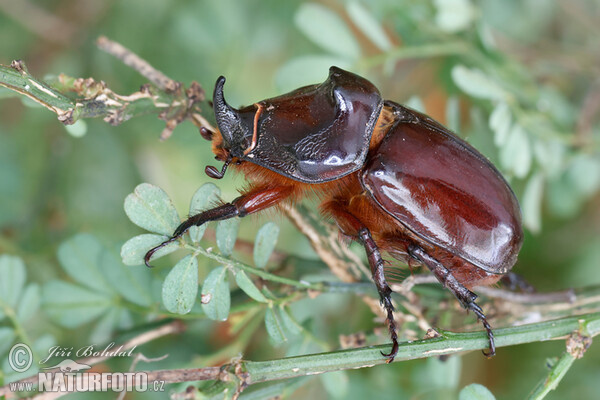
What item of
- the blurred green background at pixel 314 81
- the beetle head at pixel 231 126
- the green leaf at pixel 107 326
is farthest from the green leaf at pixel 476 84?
the green leaf at pixel 107 326

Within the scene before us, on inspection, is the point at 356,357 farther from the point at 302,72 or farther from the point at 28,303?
the point at 302,72

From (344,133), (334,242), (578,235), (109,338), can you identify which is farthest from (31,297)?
(578,235)

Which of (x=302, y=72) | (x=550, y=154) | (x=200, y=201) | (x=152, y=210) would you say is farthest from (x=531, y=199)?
(x=152, y=210)

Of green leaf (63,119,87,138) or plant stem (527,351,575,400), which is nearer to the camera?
plant stem (527,351,575,400)

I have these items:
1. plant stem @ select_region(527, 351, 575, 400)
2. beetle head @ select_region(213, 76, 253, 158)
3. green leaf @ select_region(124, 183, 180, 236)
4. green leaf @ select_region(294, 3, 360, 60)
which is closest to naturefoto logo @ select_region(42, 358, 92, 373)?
green leaf @ select_region(124, 183, 180, 236)

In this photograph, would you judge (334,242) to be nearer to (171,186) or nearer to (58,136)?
(171,186)

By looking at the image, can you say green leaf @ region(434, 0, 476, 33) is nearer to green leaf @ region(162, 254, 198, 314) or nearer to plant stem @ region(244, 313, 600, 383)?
plant stem @ region(244, 313, 600, 383)
